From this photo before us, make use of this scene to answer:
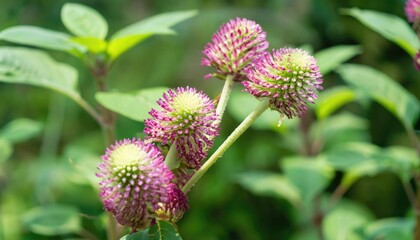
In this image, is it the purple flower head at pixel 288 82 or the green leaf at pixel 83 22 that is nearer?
the purple flower head at pixel 288 82

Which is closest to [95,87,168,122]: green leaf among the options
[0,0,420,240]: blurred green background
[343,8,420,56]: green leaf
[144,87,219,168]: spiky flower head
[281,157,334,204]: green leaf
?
[144,87,219,168]: spiky flower head

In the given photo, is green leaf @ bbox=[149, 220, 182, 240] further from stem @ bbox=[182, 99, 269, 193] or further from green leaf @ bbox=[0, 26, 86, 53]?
green leaf @ bbox=[0, 26, 86, 53]

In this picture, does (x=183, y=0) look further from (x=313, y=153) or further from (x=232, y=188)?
(x=313, y=153)

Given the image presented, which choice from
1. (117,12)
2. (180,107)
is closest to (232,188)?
(117,12)

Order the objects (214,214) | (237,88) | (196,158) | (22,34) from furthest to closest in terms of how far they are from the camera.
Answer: (237,88) → (214,214) → (22,34) → (196,158)

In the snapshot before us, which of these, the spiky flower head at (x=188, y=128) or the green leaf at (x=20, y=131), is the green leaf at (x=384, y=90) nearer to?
the spiky flower head at (x=188, y=128)

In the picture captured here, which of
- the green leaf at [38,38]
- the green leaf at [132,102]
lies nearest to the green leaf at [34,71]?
the green leaf at [38,38]

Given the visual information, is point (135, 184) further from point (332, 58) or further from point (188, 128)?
point (332, 58)
